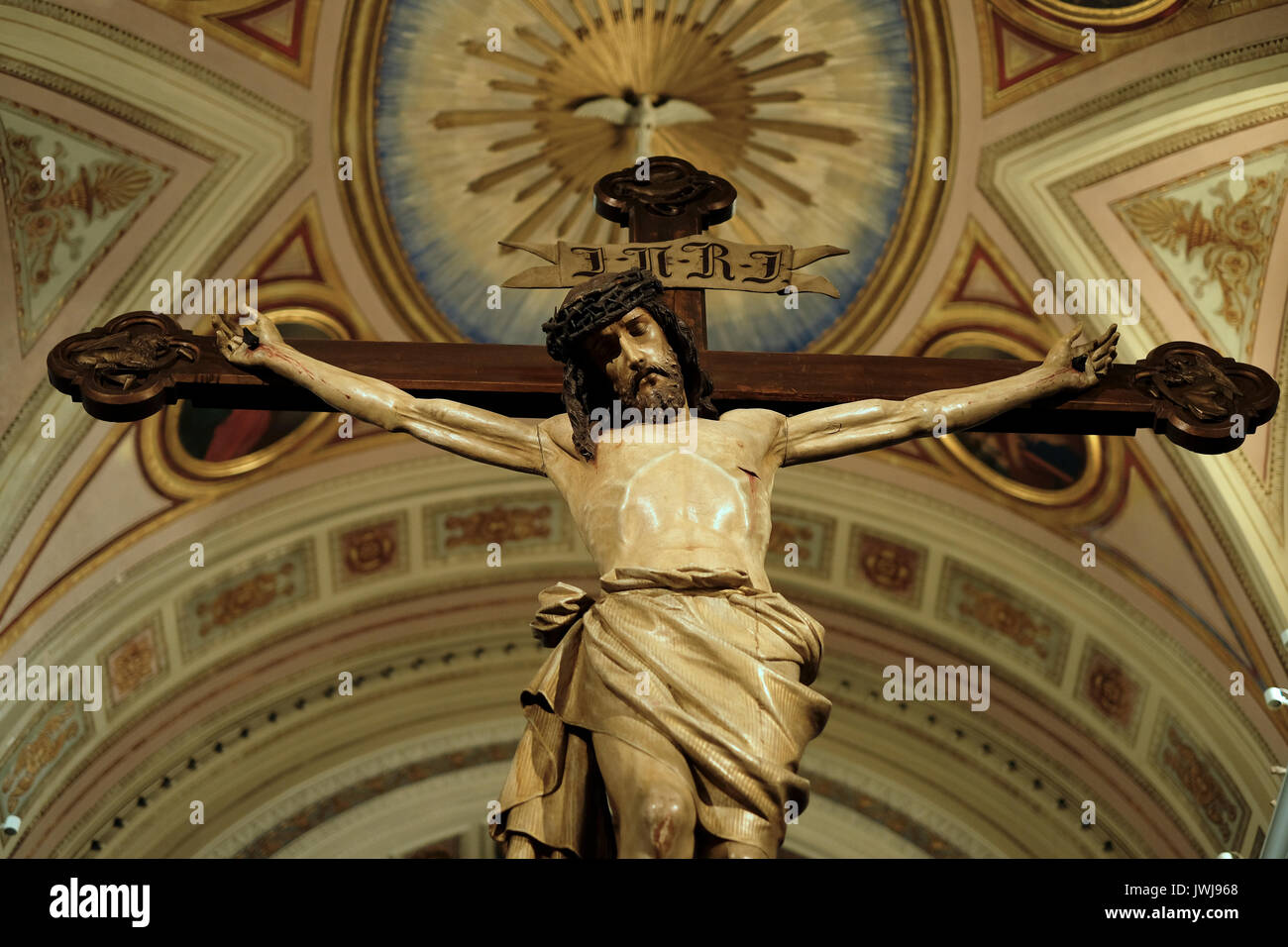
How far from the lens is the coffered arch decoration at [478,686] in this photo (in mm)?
11086

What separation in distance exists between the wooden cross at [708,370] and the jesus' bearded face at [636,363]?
0.37m

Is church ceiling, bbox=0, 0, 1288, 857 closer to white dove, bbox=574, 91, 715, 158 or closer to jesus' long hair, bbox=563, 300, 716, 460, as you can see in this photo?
white dove, bbox=574, 91, 715, 158

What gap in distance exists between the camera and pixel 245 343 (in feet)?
14.8

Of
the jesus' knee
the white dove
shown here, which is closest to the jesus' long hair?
the jesus' knee

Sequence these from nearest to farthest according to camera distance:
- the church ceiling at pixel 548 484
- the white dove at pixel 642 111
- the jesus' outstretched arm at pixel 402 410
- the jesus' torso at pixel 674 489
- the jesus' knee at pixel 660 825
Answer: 1. the jesus' knee at pixel 660 825
2. the jesus' torso at pixel 674 489
3. the jesus' outstretched arm at pixel 402 410
4. the church ceiling at pixel 548 484
5. the white dove at pixel 642 111

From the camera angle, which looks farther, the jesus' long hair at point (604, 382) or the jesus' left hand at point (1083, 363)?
the jesus' left hand at point (1083, 363)

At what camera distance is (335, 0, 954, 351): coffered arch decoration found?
10281 millimetres

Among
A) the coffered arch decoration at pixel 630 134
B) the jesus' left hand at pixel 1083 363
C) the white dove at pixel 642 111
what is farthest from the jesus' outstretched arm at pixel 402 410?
the white dove at pixel 642 111

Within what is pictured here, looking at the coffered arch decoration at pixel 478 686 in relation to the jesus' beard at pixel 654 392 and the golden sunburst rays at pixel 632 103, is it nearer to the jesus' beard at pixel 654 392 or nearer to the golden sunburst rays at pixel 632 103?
the golden sunburst rays at pixel 632 103

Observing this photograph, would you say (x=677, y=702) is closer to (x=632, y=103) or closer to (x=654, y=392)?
(x=654, y=392)

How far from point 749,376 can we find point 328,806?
8.23 meters

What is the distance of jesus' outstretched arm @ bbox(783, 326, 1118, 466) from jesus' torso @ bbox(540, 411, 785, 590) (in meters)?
0.11

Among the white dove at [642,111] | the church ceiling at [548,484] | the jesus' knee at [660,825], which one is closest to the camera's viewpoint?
the jesus' knee at [660,825]

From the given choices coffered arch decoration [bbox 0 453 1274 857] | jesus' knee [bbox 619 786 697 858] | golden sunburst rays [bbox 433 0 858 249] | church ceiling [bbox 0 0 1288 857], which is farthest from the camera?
coffered arch decoration [bbox 0 453 1274 857]
